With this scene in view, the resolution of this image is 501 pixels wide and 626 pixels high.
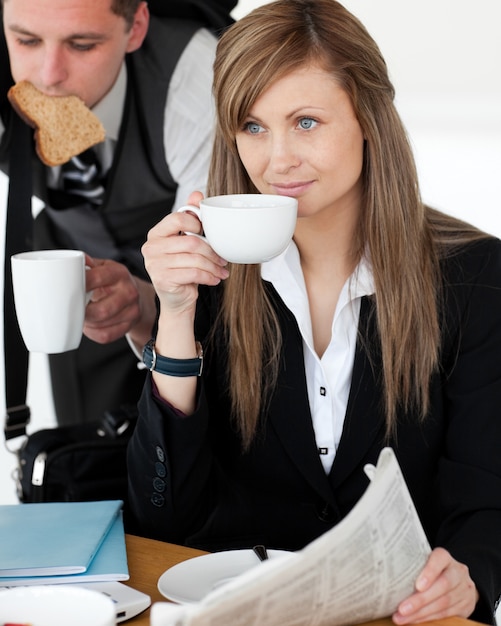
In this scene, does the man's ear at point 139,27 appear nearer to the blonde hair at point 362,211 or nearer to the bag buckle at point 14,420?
the blonde hair at point 362,211

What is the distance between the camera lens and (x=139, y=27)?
85.4 inches

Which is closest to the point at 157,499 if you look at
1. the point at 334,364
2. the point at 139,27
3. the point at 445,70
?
the point at 334,364

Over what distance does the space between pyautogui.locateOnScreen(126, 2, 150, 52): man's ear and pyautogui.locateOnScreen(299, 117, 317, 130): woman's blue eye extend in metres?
0.80

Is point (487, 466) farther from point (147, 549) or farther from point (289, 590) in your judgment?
point (289, 590)

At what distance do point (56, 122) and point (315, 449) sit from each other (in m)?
0.96

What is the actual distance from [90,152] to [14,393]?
1.91 ft

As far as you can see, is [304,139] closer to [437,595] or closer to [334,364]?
[334,364]

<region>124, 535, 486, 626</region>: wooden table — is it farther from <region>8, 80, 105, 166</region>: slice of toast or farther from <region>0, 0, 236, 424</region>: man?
<region>8, 80, 105, 166</region>: slice of toast

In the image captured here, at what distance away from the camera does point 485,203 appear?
17.4 ft

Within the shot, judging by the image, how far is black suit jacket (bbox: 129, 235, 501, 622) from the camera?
1504 millimetres

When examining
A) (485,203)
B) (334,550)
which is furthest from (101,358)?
(485,203)

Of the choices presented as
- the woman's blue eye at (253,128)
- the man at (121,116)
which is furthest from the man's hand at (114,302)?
the woman's blue eye at (253,128)

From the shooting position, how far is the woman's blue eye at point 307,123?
1.50 m

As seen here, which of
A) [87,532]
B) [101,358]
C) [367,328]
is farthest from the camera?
[101,358]
